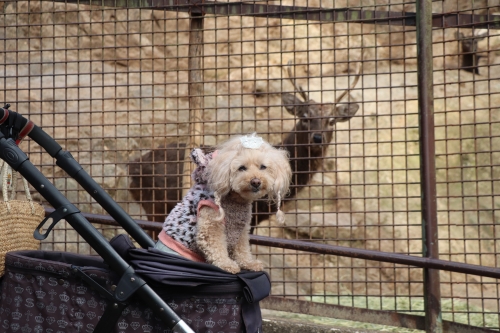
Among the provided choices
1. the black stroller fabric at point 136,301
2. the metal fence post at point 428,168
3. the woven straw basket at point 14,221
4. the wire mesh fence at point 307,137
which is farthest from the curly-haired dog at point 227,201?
the wire mesh fence at point 307,137

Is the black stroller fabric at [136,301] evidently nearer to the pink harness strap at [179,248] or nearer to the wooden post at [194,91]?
the pink harness strap at [179,248]

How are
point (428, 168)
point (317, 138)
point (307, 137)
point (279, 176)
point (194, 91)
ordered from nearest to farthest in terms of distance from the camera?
point (279, 176) → point (428, 168) → point (194, 91) → point (317, 138) → point (307, 137)

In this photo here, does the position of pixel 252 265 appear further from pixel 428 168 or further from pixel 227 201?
pixel 428 168

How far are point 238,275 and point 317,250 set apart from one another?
1589mm

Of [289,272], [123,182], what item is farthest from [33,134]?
[289,272]

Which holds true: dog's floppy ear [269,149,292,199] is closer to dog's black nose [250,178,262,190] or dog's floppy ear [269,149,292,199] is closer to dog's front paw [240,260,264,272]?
dog's black nose [250,178,262,190]

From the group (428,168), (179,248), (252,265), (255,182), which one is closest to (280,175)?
(255,182)

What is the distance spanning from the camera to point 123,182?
769 centimetres

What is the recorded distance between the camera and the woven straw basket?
2957 mm

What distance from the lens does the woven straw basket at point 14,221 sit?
2.96 metres

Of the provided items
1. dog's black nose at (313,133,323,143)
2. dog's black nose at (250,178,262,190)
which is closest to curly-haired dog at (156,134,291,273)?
dog's black nose at (250,178,262,190)

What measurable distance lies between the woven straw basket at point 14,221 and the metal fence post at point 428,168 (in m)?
2.35

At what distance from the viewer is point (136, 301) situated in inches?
98.2

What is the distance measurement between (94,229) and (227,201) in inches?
23.6
